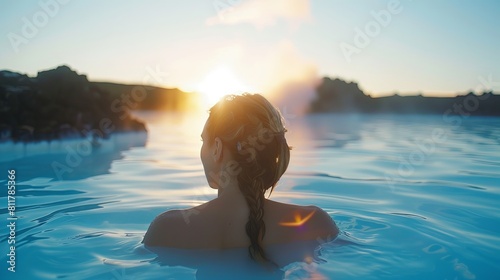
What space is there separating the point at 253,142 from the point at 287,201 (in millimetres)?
3106

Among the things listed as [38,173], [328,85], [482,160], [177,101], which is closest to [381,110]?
[328,85]

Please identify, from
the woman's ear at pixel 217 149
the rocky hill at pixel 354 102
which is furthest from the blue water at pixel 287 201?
the rocky hill at pixel 354 102

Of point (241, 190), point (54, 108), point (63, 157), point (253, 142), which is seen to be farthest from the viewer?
point (54, 108)

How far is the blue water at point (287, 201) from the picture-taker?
109 inches

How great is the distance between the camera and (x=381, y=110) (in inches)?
1666

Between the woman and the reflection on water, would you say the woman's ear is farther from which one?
the reflection on water

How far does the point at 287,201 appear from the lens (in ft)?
17.8

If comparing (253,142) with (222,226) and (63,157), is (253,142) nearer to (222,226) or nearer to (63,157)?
(222,226)

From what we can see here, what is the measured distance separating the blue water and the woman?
12 cm

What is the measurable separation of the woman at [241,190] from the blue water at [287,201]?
12cm

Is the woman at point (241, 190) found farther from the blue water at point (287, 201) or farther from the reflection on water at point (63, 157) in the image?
the reflection on water at point (63, 157)

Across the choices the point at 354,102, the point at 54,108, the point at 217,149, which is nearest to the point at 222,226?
the point at 217,149

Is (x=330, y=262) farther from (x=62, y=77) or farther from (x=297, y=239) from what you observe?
(x=62, y=77)

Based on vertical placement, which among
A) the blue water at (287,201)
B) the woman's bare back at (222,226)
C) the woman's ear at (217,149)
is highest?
the woman's ear at (217,149)
